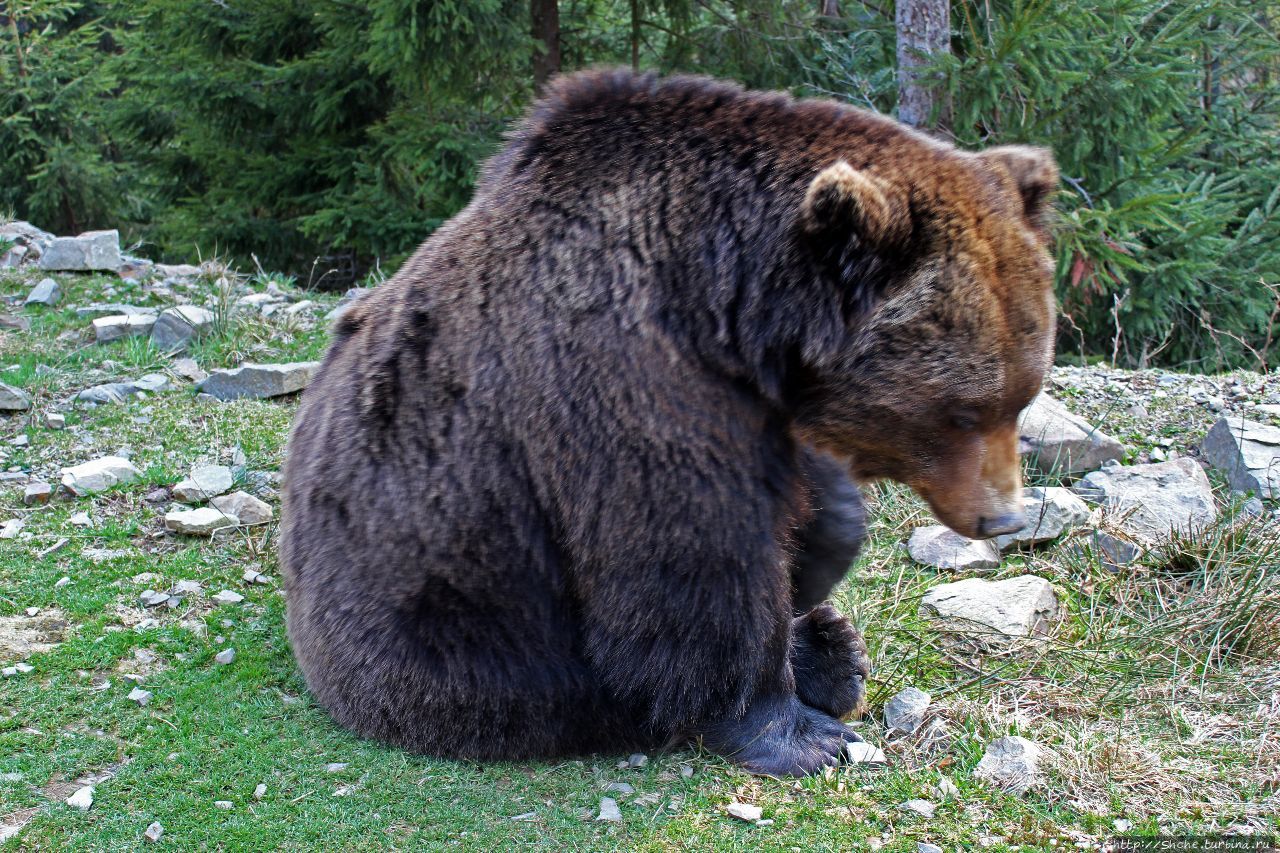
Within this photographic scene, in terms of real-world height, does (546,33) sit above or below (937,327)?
above

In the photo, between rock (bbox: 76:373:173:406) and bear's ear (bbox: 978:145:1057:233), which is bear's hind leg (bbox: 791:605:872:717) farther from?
rock (bbox: 76:373:173:406)

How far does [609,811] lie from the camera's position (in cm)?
316

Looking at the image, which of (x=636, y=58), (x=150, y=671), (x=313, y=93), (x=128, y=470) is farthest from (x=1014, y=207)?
(x=313, y=93)

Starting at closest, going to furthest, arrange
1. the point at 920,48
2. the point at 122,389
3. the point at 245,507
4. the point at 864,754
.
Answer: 1. the point at 864,754
2. the point at 245,507
3. the point at 122,389
4. the point at 920,48

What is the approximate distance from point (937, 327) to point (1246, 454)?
3068 millimetres

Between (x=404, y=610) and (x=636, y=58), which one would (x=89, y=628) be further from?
(x=636, y=58)

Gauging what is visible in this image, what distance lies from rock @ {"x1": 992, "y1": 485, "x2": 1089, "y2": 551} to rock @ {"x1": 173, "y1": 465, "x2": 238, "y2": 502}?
3.49m

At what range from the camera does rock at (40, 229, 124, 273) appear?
8.80 meters

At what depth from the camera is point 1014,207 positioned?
3131 mm

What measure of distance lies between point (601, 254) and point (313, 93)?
8417mm

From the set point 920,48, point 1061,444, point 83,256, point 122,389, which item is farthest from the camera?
point 83,256

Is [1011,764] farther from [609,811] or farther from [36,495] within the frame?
[36,495]

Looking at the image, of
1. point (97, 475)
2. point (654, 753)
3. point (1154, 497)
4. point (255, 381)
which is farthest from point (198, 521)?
point (1154, 497)

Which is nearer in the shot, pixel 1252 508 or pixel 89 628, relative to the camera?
pixel 89 628
